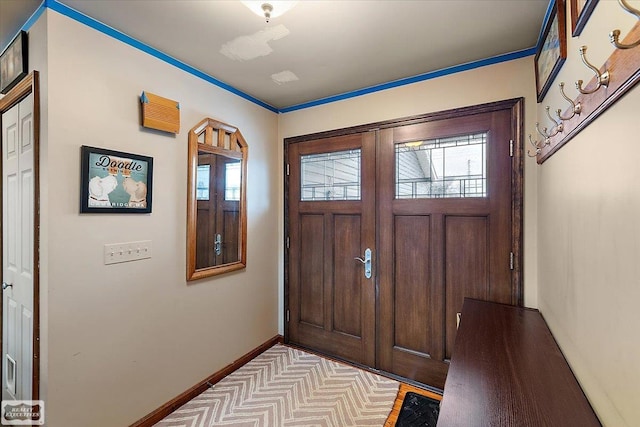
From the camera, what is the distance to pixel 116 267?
1715 millimetres

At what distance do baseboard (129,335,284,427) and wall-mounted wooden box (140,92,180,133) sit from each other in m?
1.90

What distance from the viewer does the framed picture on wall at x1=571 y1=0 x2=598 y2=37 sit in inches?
36.2

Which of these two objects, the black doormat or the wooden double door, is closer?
the black doormat

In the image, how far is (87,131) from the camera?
1579 mm

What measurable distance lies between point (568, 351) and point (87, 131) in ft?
8.45

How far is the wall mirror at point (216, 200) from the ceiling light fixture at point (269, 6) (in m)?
1.05

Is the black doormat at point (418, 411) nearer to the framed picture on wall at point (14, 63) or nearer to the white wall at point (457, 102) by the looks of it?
the white wall at point (457, 102)

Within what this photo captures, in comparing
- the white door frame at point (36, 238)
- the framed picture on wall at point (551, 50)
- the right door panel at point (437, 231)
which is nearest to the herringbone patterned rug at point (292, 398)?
the right door panel at point (437, 231)

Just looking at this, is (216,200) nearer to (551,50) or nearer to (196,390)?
(196,390)

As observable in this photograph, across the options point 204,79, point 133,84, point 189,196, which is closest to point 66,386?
point 189,196

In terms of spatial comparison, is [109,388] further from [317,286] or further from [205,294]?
[317,286]

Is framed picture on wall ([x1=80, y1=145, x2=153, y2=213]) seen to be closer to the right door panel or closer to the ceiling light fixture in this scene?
the ceiling light fixture

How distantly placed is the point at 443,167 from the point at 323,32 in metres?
1.29

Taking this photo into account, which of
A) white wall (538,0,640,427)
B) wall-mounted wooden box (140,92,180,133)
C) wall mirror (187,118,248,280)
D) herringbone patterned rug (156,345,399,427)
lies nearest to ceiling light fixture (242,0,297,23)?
wall-mounted wooden box (140,92,180,133)
